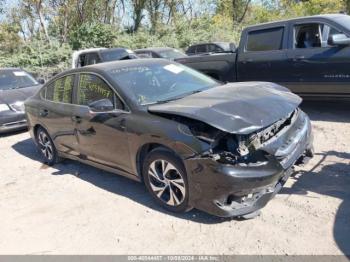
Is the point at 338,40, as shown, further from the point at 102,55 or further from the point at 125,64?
the point at 102,55

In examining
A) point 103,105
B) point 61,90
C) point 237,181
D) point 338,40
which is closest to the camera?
point 237,181

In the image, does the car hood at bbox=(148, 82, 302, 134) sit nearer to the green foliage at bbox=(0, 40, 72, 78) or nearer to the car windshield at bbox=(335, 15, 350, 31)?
the car windshield at bbox=(335, 15, 350, 31)

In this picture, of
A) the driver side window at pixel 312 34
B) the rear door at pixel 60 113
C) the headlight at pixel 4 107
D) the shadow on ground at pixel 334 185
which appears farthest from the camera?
the headlight at pixel 4 107

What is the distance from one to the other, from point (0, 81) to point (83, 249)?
7.47 metres

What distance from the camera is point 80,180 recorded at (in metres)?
5.43

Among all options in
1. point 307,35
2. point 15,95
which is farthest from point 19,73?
point 307,35

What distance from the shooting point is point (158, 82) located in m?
4.80

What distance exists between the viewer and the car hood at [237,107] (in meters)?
3.57

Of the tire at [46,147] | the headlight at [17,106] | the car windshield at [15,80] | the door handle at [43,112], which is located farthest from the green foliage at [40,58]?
the door handle at [43,112]

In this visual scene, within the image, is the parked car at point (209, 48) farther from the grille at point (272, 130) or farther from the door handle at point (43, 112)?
the grille at point (272, 130)

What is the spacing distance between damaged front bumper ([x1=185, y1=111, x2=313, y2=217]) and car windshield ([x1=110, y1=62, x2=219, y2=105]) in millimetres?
1173

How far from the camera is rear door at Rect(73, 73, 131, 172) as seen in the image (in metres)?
4.43

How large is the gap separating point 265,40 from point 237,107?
4125mm

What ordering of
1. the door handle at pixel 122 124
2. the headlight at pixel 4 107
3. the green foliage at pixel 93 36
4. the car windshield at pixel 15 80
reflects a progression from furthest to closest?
the green foliage at pixel 93 36, the car windshield at pixel 15 80, the headlight at pixel 4 107, the door handle at pixel 122 124
